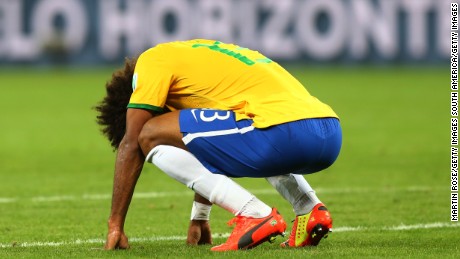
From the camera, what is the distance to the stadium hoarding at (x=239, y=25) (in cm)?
2992

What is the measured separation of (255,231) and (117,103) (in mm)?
1387

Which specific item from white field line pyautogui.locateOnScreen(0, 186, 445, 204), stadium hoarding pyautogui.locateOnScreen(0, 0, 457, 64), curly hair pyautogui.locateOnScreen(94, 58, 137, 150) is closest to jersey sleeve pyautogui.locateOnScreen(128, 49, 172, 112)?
curly hair pyautogui.locateOnScreen(94, 58, 137, 150)

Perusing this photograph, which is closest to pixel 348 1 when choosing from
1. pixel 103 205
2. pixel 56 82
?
pixel 56 82

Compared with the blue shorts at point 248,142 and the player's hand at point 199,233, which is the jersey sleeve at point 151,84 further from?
the player's hand at point 199,233

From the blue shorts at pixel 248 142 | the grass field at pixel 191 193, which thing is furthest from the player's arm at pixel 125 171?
the blue shorts at pixel 248 142

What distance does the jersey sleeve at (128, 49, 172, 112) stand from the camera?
21.5 feet

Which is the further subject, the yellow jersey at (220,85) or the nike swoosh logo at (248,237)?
the yellow jersey at (220,85)

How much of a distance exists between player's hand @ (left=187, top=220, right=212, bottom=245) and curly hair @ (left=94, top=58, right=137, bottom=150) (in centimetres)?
73

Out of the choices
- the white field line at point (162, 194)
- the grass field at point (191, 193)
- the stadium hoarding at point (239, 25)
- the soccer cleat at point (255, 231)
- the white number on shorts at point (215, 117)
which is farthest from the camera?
the stadium hoarding at point (239, 25)

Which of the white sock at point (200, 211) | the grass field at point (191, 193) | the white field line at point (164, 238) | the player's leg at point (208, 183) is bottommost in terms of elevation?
the grass field at point (191, 193)

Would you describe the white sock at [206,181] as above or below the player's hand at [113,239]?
above

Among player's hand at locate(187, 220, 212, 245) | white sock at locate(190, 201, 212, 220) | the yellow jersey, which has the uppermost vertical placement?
the yellow jersey

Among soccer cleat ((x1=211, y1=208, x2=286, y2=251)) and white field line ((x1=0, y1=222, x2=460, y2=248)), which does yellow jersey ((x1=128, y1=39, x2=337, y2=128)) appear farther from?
white field line ((x1=0, y1=222, x2=460, y2=248))

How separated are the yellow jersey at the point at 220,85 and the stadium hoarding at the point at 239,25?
23090 millimetres
